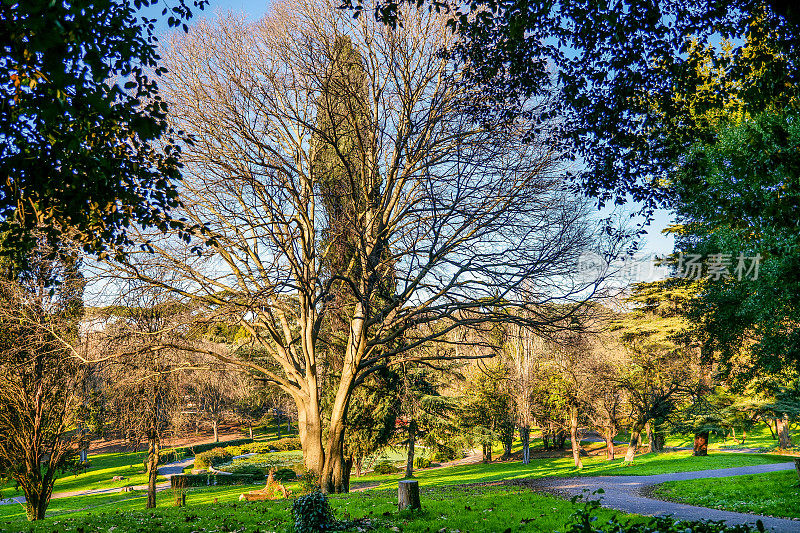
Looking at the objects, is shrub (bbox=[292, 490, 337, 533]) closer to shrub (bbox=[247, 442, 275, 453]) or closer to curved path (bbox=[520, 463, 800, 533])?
curved path (bbox=[520, 463, 800, 533])

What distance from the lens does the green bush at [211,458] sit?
33.4 metres

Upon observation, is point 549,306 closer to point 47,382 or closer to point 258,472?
point 47,382

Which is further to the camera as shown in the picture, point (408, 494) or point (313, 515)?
point (408, 494)

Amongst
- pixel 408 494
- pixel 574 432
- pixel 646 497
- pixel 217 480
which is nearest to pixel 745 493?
pixel 646 497

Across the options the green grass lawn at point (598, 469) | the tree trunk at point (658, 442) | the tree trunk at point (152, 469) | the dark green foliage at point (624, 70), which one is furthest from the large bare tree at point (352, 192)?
the tree trunk at point (658, 442)

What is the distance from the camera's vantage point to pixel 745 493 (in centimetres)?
1282

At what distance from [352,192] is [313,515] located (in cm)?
649

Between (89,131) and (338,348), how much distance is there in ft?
45.6

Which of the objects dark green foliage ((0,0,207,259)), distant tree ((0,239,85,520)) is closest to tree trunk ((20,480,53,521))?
distant tree ((0,239,85,520))

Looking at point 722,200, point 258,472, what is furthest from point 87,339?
point 258,472

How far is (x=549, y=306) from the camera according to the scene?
11.2 meters

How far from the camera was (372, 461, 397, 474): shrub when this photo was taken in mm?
31264

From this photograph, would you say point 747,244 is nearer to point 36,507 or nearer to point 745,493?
point 745,493

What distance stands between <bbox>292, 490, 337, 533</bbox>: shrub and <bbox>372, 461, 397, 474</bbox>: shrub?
85.4 ft
